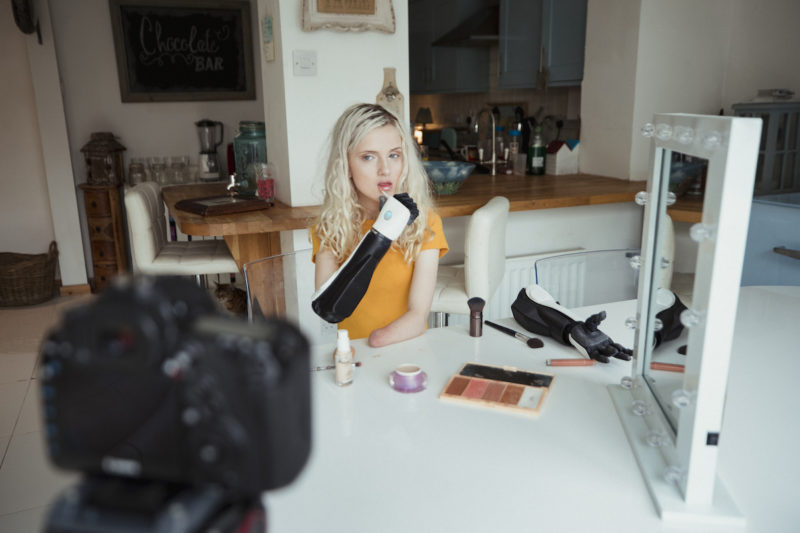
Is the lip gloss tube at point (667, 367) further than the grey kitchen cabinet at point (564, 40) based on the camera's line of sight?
No

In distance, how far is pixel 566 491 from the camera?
32.8 inches

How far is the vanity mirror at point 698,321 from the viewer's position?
693 mm

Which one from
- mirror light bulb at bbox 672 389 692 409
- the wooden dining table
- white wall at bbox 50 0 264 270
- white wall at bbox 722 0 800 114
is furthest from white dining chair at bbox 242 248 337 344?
white wall at bbox 50 0 264 270

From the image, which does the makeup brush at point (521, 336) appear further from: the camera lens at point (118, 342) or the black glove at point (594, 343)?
the camera lens at point (118, 342)

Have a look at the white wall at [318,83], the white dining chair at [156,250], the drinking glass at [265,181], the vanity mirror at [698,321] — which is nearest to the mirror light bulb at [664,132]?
the vanity mirror at [698,321]

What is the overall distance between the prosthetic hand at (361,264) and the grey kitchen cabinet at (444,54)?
3.83 meters

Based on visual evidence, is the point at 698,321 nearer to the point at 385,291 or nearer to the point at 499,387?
the point at 499,387

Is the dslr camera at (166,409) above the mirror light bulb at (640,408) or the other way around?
above

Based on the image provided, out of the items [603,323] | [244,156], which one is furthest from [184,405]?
[244,156]

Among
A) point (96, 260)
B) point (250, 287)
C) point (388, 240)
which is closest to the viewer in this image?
point (388, 240)

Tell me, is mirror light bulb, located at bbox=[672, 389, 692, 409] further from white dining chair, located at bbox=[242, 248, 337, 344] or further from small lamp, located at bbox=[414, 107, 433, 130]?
small lamp, located at bbox=[414, 107, 433, 130]

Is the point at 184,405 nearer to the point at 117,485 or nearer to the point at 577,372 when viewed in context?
the point at 117,485

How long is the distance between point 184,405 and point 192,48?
461cm

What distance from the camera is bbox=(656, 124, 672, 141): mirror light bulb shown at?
35.6 inches
